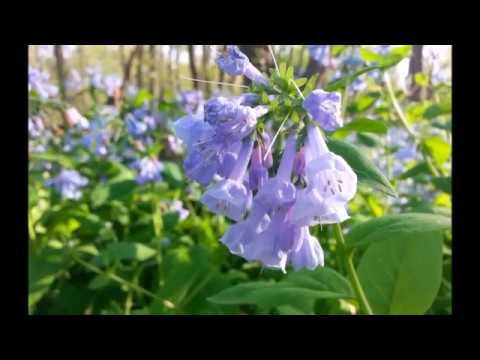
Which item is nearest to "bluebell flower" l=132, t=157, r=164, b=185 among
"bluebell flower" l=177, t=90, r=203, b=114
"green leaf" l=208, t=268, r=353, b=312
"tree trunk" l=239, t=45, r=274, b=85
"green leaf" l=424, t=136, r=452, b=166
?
"bluebell flower" l=177, t=90, r=203, b=114

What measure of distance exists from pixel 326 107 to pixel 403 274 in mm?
708

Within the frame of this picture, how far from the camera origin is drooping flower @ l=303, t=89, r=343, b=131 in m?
1.04

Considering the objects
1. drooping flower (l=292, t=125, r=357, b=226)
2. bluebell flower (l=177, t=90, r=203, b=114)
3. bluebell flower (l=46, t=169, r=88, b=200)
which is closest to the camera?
drooping flower (l=292, t=125, r=357, b=226)

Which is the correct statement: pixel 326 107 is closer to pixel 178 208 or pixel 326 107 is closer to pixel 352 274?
pixel 352 274

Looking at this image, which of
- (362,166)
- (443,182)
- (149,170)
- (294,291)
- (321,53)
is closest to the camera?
(362,166)

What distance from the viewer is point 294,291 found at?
140cm

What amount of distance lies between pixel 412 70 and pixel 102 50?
14.5 m

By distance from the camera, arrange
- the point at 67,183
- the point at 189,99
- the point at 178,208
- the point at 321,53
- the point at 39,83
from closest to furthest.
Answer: the point at 321,53
the point at 39,83
the point at 178,208
the point at 67,183
the point at 189,99

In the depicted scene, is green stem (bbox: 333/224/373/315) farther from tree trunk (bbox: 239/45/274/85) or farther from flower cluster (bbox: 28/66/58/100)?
flower cluster (bbox: 28/66/58/100)

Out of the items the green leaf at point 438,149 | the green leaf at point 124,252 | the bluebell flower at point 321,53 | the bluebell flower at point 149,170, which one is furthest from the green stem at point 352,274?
the bluebell flower at point 149,170

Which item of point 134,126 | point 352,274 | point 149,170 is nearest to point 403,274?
point 352,274

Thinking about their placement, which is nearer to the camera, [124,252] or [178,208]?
[124,252]

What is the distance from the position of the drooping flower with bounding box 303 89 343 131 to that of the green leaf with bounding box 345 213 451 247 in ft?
1.15
